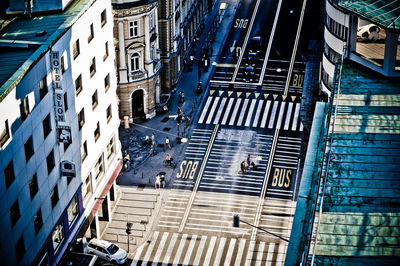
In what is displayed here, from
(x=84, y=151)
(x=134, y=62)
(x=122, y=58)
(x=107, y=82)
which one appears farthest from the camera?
(x=134, y=62)

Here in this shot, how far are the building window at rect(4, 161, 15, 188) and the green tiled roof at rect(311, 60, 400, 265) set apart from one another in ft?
90.8

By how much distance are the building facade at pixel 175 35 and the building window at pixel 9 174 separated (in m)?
61.7

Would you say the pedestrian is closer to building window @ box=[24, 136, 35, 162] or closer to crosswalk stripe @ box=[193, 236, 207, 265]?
crosswalk stripe @ box=[193, 236, 207, 265]

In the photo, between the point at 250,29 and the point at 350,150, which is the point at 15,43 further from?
the point at 250,29

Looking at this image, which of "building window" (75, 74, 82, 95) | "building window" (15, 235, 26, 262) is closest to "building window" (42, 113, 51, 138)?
"building window" (75, 74, 82, 95)

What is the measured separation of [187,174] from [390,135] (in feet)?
177

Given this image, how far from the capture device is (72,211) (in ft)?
267

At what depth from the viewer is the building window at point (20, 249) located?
66438mm

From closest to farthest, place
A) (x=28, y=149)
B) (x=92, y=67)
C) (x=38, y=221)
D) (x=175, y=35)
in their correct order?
(x=28, y=149) < (x=38, y=221) < (x=92, y=67) < (x=175, y=35)

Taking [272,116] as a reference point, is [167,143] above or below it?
below

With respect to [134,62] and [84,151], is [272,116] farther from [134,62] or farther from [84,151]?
[84,151]

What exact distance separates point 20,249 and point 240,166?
44.8 metres

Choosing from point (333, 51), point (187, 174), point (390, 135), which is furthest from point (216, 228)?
point (390, 135)

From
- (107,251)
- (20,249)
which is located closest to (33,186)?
(20,249)
